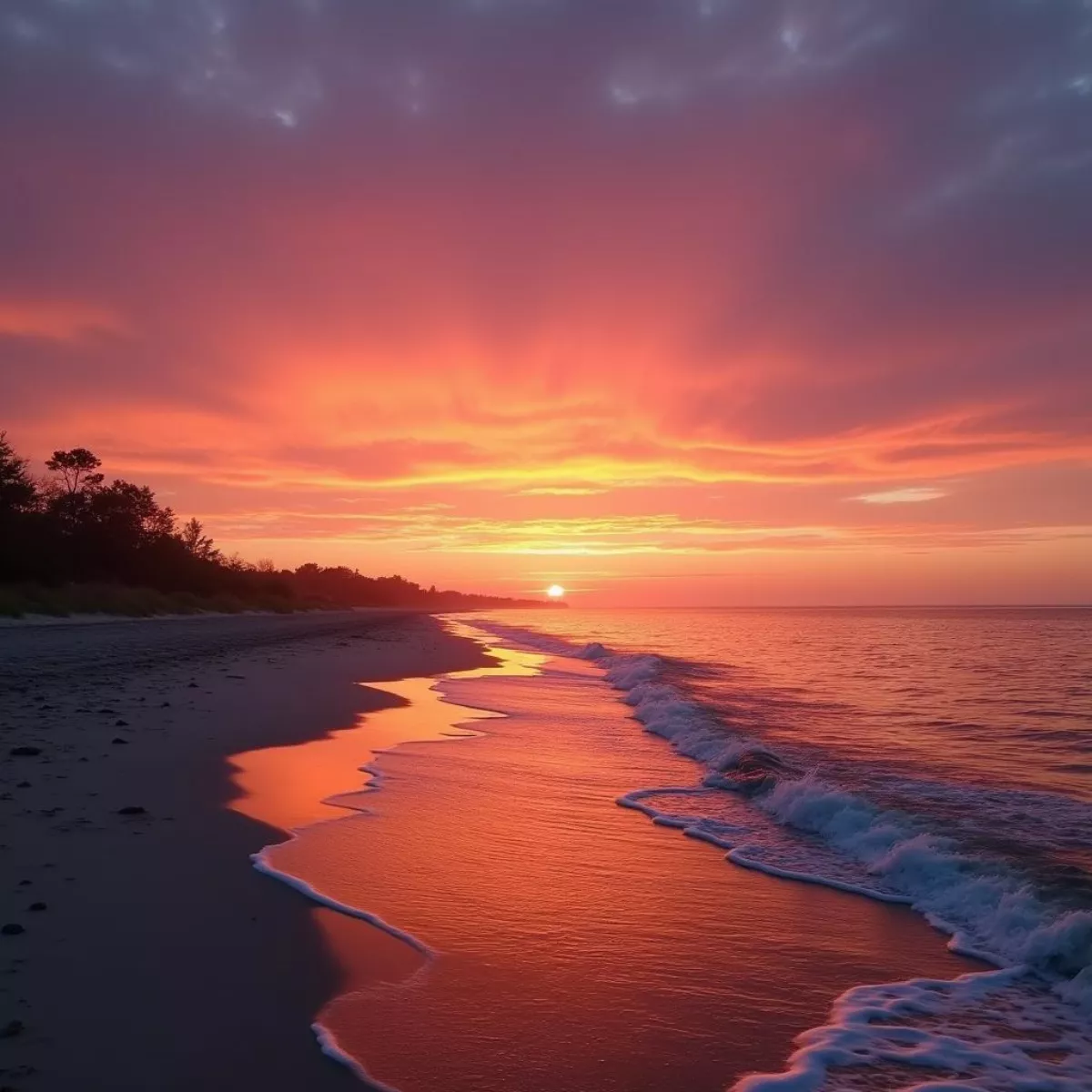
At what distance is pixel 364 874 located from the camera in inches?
257

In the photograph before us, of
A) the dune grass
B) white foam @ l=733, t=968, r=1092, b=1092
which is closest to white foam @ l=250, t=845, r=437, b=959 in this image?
white foam @ l=733, t=968, r=1092, b=1092

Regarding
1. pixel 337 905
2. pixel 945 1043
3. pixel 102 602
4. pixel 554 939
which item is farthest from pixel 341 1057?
pixel 102 602

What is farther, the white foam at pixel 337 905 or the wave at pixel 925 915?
the white foam at pixel 337 905

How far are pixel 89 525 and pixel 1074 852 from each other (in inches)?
2162

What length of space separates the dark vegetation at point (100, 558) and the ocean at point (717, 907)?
31279 millimetres

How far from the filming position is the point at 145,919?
202 inches

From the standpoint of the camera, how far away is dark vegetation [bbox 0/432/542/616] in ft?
134

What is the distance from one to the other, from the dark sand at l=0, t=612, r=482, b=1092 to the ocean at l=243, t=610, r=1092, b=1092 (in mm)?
370

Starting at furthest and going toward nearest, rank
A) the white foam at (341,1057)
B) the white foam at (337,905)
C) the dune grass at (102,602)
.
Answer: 1. the dune grass at (102,602)
2. the white foam at (337,905)
3. the white foam at (341,1057)

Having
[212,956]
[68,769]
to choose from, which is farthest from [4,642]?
[212,956]

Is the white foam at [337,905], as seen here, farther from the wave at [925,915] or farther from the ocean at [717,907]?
the wave at [925,915]

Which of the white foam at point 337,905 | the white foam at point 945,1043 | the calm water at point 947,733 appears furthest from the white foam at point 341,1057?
the calm water at point 947,733

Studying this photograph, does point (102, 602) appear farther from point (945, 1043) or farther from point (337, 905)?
point (945, 1043)

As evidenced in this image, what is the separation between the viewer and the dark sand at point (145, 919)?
364cm
